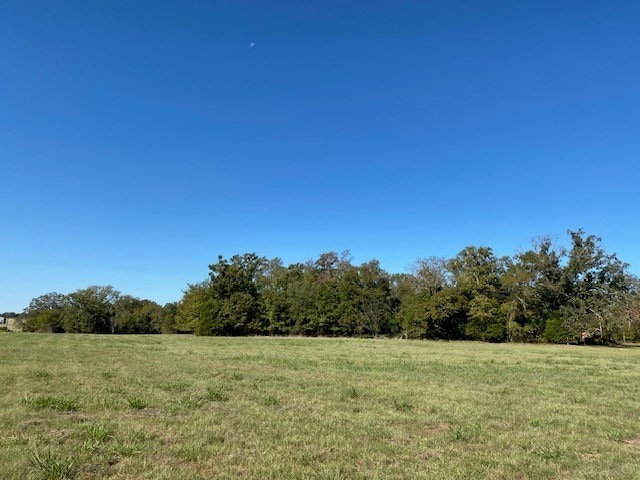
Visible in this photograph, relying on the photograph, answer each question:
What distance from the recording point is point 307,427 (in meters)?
8.18

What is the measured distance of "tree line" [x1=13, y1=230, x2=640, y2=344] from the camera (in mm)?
60812

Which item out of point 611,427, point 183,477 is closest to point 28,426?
point 183,477

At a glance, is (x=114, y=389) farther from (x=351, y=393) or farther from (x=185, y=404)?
(x=351, y=393)

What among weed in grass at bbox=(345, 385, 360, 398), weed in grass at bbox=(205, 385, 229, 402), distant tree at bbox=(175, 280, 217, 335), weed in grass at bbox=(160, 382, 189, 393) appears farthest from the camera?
distant tree at bbox=(175, 280, 217, 335)

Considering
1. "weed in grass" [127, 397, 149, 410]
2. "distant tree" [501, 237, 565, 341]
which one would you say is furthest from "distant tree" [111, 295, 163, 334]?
"weed in grass" [127, 397, 149, 410]

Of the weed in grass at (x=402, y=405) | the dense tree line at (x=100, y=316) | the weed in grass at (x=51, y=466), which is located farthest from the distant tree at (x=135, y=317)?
the weed in grass at (x=51, y=466)

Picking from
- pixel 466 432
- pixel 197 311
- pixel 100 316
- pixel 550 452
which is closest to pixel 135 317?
pixel 100 316

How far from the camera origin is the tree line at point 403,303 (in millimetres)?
60812

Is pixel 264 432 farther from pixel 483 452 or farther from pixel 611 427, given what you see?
pixel 611 427

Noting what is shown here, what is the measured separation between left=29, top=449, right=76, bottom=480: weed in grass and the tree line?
2545 inches

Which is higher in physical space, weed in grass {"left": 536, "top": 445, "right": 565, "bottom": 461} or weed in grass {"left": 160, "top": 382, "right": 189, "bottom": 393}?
weed in grass {"left": 536, "top": 445, "right": 565, "bottom": 461}

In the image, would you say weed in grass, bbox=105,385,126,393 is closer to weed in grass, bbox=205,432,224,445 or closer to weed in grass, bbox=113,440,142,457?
weed in grass, bbox=113,440,142,457

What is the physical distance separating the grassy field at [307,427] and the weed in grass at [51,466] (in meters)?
0.02

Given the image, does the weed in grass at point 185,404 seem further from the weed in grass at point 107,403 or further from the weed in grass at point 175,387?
the weed in grass at point 175,387
